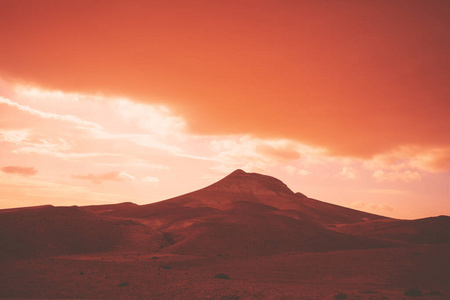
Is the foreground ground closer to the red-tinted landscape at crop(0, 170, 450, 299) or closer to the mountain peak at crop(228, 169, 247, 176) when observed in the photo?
the red-tinted landscape at crop(0, 170, 450, 299)

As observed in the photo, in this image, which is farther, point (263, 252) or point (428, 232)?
point (428, 232)

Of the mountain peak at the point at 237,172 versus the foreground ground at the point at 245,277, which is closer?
the foreground ground at the point at 245,277

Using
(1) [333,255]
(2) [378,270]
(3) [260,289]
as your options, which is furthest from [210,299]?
(1) [333,255]

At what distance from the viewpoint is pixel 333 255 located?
3838 cm

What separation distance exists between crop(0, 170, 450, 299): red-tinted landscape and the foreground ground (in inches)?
3.0

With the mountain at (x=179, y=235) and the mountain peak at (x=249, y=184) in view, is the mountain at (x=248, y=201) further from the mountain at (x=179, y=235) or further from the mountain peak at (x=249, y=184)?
the mountain at (x=179, y=235)

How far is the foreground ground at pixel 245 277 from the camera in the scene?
21438 millimetres

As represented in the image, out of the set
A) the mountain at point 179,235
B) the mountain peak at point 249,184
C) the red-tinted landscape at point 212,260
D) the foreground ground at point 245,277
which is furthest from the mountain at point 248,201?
the foreground ground at point 245,277

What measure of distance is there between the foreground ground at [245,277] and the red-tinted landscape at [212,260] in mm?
76

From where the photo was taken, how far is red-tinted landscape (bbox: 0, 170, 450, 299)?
73.9ft

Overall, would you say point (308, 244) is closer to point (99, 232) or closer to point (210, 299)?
point (99, 232)

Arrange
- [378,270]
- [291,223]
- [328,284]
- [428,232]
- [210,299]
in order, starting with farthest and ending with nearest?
1. [428,232]
2. [291,223]
3. [378,270]
4. [328,284]
5. [210,299]

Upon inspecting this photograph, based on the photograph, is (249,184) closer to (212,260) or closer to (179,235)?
(179,235)

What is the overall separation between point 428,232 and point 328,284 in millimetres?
62482
